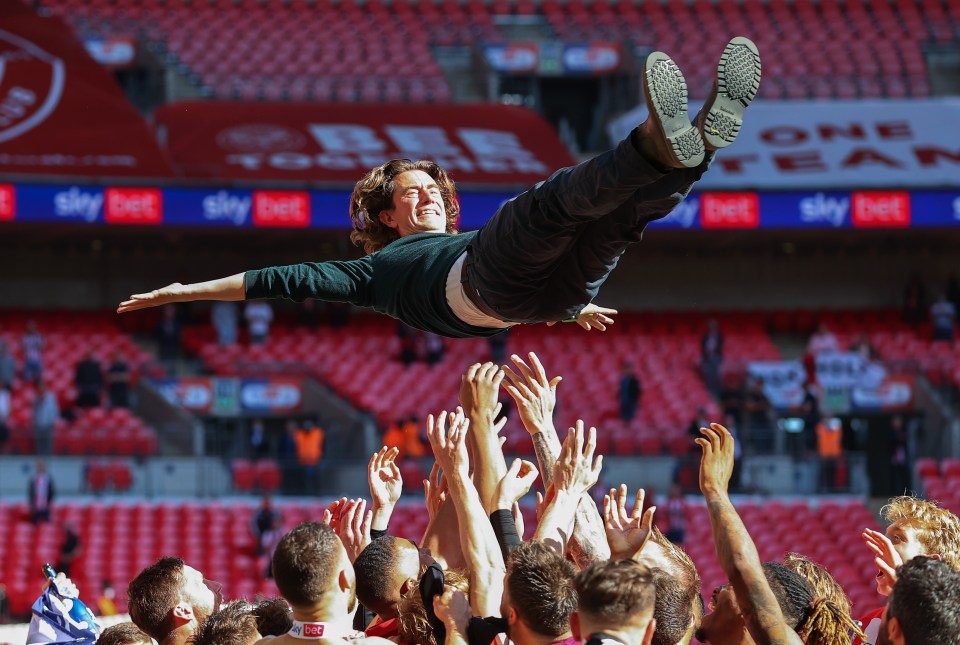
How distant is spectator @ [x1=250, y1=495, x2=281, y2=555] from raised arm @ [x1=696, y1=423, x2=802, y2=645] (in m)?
12.3

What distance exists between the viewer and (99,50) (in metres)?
24.8

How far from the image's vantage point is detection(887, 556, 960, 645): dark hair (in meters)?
3.62

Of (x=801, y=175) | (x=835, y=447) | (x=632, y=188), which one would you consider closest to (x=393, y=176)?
→ (x=632, y=188)

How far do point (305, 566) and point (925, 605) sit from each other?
1577 millimetres

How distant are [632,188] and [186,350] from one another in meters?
17.9

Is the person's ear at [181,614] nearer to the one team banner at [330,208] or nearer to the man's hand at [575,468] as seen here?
the man's hand at [575,468]

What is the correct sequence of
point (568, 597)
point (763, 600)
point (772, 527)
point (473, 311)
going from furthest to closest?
point (772, 527)
point (473, 311)
point (763, 600)
point (568, 597)

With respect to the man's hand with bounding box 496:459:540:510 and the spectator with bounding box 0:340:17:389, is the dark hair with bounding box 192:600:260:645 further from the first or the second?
the spectator with bounding box 0:340:17:389

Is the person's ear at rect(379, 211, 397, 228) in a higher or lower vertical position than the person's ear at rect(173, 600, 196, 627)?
higher

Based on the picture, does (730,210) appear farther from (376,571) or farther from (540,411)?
(376,571)

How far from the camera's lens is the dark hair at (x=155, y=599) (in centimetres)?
466

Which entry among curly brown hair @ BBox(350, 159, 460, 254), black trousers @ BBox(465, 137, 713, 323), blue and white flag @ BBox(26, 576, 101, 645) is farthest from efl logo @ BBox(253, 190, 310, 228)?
blue and white flag @ BBox(26, 576, 101, 645)

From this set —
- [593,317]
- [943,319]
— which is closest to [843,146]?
[943,319]

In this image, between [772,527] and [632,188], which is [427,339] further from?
[632,188]
